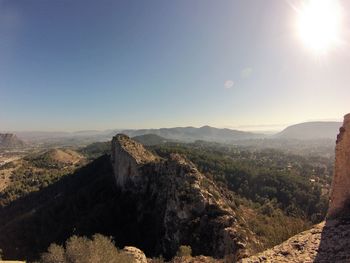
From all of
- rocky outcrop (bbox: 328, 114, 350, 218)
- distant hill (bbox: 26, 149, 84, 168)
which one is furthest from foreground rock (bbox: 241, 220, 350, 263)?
distant hill (bbox: 26, 149, 84, 168)

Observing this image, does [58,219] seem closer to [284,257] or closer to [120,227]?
[120,227]

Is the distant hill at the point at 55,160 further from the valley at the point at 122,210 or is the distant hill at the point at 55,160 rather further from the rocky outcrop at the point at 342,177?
the rocky outcrop at the point at 342,177

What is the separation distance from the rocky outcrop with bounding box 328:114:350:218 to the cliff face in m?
7.01

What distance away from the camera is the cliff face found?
2606 cm

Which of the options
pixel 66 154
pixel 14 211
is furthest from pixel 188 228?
pixel 66 154

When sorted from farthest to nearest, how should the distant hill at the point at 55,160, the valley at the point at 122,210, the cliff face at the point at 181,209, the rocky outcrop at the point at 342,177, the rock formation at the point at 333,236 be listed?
the distant hill at the point at 55,160 → the valley at the point at 122,210 → the cliff face at the point at 181,209 → the rocky outcrop at the point at 342,177 → the rock formation at the point at 333,236

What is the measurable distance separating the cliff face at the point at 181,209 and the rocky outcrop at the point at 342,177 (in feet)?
23.0

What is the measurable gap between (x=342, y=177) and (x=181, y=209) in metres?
22.9

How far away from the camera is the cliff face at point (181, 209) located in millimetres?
26056

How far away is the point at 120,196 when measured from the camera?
53375 millimetres

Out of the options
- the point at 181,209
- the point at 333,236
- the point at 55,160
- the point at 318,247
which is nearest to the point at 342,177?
the point at 333,236

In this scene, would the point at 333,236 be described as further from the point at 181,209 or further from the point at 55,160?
the point at 55,160

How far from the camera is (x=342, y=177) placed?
12.9 meters

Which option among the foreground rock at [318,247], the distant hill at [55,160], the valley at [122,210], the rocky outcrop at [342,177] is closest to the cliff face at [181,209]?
the valley at [122,210]
